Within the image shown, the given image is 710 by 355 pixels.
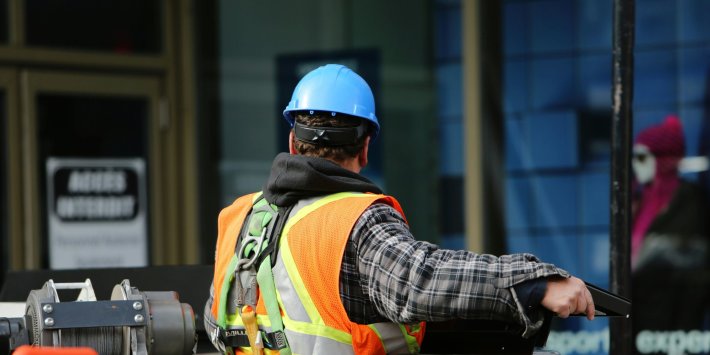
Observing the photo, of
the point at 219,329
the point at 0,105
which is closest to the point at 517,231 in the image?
the point at 0,105

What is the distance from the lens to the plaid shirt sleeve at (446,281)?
273 centimetres

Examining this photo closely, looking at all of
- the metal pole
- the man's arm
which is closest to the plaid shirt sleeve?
the man's arm

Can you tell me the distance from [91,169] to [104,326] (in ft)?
16.9

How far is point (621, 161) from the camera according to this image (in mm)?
3551

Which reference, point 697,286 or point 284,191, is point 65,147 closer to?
point 697,286

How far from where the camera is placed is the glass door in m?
7.88

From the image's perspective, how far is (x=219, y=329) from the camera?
329 centimetres

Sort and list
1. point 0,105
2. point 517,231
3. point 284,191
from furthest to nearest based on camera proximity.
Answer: point 0,105 < point 517,231 < point 284,191

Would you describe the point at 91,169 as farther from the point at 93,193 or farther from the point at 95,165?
the point at 93,193

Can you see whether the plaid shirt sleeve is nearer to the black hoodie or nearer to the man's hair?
the black hoodie

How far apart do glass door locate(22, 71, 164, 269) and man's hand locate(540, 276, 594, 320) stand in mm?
5688

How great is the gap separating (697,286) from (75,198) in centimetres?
406

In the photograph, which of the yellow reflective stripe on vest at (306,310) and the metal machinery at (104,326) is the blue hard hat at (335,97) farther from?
the metal machinery at (104,326)

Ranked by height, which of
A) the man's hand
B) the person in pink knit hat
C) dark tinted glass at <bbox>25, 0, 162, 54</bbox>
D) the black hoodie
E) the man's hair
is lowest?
the person in pink knit hat
